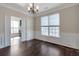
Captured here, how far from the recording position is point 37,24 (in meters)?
5.84

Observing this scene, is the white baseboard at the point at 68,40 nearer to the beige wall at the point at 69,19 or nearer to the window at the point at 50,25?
the beige wall at the point at 69,19

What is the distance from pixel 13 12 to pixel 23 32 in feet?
5.37

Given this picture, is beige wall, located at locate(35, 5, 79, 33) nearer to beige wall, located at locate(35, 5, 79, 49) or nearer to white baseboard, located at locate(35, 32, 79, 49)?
beige wall, located at locate(35, 5, 79, 49)

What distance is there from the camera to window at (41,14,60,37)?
435 centimetres

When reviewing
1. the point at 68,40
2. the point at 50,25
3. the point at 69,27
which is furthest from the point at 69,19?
the point at 50,25

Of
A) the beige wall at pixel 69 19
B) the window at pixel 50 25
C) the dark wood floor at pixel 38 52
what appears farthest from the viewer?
the window at pixel 50 25

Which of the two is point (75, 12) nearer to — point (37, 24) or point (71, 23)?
point (71, 23)

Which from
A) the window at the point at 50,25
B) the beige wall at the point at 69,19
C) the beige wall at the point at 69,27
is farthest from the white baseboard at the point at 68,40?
the window at the point at 50,25

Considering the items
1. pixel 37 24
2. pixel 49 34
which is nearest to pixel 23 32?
pixel 37 24

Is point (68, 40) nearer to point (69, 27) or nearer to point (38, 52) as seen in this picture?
point (69, 27)

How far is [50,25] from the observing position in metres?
4.76

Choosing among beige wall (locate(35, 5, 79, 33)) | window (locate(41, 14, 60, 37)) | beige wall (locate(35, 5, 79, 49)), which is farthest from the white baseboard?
window (locate(41, 14, 60, 37))

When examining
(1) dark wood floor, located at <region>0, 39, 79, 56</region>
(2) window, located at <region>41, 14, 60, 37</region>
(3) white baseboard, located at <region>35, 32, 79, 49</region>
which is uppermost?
(2) window, located at <region>41, 14, 60, 37</region>

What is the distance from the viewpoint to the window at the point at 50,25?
14.3 feet
